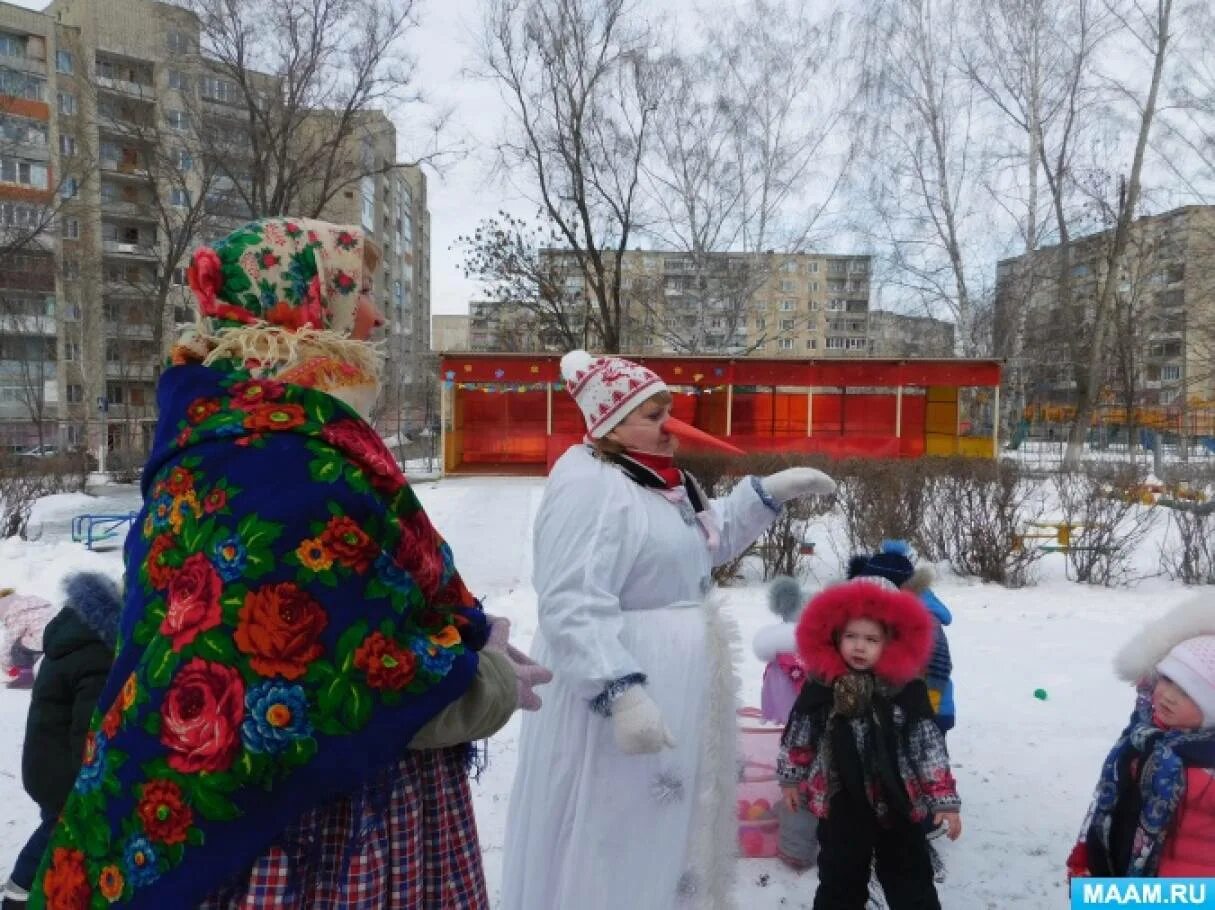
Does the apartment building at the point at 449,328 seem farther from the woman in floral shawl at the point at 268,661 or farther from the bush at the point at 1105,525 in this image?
the woman in floral shawl at the point at 268,661

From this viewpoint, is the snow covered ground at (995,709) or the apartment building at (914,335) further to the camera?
the apartment building at (914,335)

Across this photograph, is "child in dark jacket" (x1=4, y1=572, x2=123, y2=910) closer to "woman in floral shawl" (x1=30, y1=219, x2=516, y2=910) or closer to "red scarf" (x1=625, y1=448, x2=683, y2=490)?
"woman in floral shawl" (x1=30, y1=219, x2=516, y2=910)

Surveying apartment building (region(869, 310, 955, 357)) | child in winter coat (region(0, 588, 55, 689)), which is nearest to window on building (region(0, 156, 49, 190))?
apartment building (region(869, 310, 955, 357))

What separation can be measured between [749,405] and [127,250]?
1347 inches

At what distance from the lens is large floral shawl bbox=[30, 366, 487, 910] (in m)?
1.10

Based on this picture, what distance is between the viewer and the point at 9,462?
1021cm

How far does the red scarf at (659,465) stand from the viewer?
8.05ft

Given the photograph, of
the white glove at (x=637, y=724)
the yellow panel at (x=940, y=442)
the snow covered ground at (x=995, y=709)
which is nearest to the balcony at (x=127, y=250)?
the yellow panel at (x=940, y=442)

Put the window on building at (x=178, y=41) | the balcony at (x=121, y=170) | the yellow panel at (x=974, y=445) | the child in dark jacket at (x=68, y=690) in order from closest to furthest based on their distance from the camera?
the child in dark jacket at (x=68, y=690), the yellow panel at (x=974, y=445), the window on building at (x=178, y=41), the balcony at (x=121, y=170)

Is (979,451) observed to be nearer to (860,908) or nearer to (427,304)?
(860,908)

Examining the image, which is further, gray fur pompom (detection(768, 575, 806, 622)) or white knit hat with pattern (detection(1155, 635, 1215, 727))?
gray fur pompom (detection(768, 575, 806, 622))

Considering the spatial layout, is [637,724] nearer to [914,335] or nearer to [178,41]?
[178,41]

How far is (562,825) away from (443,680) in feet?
3.89

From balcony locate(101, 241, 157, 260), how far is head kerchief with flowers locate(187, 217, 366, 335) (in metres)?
43.7
